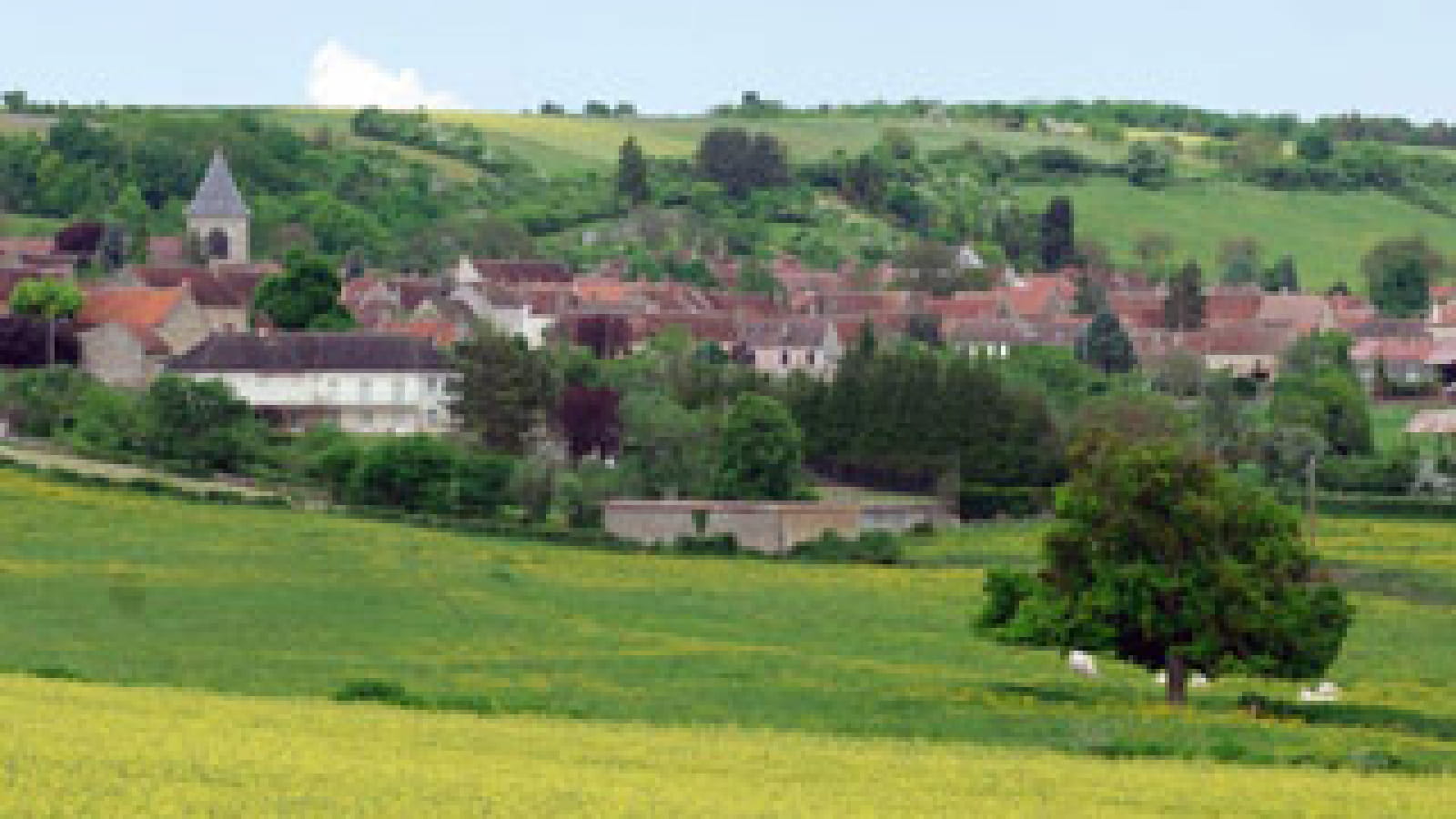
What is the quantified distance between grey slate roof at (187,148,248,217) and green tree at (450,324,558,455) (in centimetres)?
6624

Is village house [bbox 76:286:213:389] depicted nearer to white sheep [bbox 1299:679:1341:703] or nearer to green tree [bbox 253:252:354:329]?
green tree [bbox 253:252:354:329]

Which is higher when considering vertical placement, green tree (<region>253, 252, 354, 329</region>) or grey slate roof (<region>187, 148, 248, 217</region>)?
grey slate roof (<region>187, 148, 248, 217</region>)

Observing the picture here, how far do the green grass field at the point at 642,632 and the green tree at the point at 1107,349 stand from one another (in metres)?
68.3

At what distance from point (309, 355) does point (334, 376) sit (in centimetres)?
126

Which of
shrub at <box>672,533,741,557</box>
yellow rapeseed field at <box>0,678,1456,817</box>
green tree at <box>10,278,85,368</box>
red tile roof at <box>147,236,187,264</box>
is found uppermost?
red tile roof at <box>147,236,187,264</box>

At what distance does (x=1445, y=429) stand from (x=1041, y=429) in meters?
19.1

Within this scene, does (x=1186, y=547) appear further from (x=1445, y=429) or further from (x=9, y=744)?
(x=1445, y=429)

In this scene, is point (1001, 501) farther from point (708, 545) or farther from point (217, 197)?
point (217, 197)

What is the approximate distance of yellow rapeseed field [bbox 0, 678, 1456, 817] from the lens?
29.0 m

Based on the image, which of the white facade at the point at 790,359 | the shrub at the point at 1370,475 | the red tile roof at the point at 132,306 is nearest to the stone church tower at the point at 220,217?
the white facade at the point at 790,359

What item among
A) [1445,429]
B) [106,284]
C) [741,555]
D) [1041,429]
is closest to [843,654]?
[741,555]

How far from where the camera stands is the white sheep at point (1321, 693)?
58938mm

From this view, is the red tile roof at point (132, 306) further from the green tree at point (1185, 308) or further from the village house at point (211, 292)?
the green tree at point (1185, 308)

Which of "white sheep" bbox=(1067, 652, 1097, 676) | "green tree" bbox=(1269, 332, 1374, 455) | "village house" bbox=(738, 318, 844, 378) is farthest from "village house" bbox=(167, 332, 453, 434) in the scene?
"white sheep" bbox=(1067, 652, 1097, 676)
